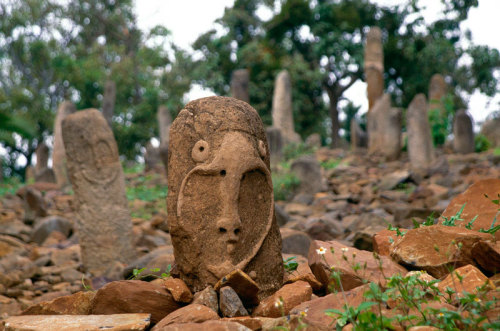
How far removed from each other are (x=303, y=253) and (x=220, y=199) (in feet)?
8.69

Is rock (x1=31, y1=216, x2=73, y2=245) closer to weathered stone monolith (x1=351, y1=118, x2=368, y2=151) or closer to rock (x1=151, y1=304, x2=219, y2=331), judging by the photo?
rock (x1=151, y1=304, x2=219, y2=331)

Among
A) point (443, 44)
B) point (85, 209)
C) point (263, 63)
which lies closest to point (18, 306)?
point (85, 209)

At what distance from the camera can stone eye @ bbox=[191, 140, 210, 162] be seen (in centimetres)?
384

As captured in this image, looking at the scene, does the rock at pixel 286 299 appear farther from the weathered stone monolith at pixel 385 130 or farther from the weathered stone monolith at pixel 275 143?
the weathered stone monolith at pixel 385 130

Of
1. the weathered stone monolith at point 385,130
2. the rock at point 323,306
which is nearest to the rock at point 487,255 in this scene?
the rock at point 323,306

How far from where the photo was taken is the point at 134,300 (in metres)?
3.61

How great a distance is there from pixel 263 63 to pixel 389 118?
10644 mm

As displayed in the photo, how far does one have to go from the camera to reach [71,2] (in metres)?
28.7

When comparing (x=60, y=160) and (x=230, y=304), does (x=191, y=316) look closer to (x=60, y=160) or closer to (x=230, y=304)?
(x=230, y=304)

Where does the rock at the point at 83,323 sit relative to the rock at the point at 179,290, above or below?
below

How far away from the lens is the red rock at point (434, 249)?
356 centimetres

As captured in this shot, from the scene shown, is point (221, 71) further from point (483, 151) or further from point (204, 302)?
point (204, 302)

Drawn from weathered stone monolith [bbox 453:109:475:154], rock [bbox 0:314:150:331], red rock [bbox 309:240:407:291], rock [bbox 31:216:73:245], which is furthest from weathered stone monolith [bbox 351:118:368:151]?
rock [bbox 0:314:150:331]

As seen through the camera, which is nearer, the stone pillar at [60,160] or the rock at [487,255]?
the rock at [487,255]
